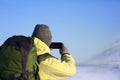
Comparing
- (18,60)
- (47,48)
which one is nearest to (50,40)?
(47,48)

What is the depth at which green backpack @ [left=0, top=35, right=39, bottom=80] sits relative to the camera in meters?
11.5

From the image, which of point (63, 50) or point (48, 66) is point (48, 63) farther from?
point (63, 50)

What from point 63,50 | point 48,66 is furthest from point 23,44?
point 63,50

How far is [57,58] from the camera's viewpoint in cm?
1204

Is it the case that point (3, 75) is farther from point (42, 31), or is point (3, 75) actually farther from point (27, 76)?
point (42, 31)

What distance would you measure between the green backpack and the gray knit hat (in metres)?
0.42

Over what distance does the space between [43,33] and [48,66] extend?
0.81 metres

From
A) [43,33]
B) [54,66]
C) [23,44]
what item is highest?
[43,33]

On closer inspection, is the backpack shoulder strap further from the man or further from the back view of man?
the man

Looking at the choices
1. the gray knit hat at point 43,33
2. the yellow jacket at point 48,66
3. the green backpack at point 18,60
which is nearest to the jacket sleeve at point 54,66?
the yellow jacket at point 48,66

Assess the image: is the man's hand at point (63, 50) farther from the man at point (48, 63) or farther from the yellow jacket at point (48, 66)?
the yellow jacket at point (48, 66)

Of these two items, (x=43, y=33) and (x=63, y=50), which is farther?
(x=63, y=50)

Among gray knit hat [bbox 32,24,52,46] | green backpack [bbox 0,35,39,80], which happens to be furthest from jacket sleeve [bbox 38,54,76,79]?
gray knit hat [bbox 32,24,52,46]

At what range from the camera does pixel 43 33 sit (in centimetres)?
1211
